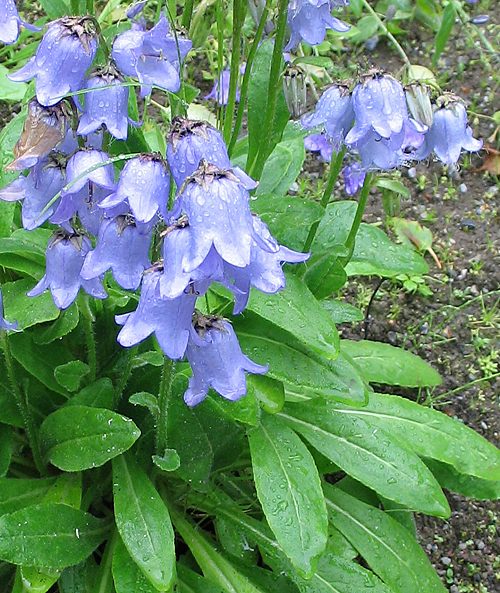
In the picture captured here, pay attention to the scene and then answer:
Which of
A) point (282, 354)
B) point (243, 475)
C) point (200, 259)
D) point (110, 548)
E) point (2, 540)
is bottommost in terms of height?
point (243, 475)

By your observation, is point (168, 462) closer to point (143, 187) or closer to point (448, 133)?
point (143, 187)

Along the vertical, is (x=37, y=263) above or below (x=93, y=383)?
above

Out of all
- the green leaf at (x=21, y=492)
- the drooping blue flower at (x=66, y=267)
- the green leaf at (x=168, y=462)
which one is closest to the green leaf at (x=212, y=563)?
the green leaf at (x=21, y=492)

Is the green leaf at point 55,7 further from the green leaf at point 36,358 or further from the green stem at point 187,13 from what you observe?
the green leaf at point 36,358

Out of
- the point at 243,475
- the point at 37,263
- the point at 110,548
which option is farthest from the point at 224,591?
the point at 37,263

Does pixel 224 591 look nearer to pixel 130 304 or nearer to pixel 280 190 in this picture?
pixel 130 304

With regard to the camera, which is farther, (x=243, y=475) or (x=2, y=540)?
(x=243, y=475)
